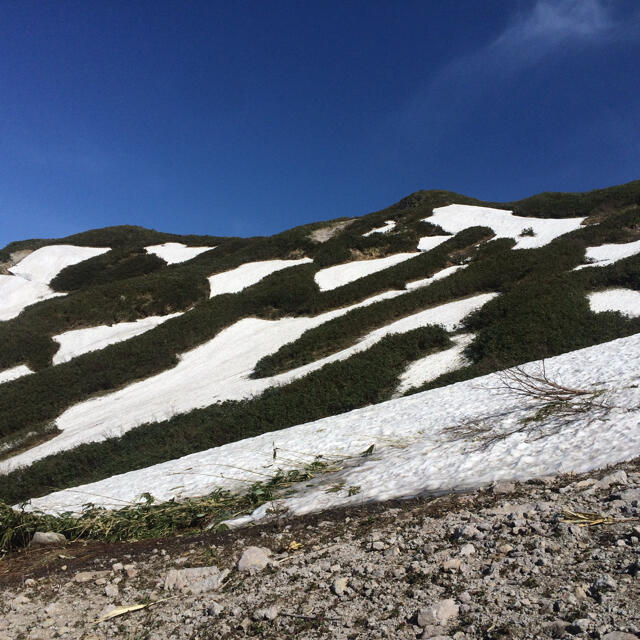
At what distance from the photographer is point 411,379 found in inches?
587

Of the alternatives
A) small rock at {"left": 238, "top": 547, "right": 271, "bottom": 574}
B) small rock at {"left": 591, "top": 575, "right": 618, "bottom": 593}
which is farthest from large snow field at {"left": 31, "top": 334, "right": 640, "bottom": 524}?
small rock at {"left": 591, "top": 575, "right": 618, "bottom": 593}

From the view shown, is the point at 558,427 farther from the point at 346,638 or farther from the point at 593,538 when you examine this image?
the point at 346,638

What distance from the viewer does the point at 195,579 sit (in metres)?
4.13

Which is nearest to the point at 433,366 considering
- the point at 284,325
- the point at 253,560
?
the point at 284,325

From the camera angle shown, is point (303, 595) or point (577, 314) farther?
point (577, 314)

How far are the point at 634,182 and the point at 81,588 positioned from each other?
152ft

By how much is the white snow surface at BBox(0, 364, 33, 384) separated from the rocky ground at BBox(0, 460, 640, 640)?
21384 mm

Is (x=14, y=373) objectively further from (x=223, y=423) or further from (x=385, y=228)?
(x=385, y=228)

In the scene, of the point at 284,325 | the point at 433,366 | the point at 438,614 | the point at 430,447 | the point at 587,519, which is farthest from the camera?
the point at 284,325

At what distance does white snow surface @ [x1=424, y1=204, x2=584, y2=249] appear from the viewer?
30.7m

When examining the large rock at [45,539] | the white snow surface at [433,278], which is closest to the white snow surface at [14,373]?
the large rock at [45,539]

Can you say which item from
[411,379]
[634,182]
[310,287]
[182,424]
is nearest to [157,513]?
[182,424]

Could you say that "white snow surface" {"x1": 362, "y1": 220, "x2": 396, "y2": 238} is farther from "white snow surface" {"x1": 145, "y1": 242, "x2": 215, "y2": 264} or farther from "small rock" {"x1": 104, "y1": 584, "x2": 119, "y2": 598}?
"small rock" {"x1": 104, "y1": 584, "x2": 119, "y2": 598}

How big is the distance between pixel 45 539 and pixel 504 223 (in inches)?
1448
